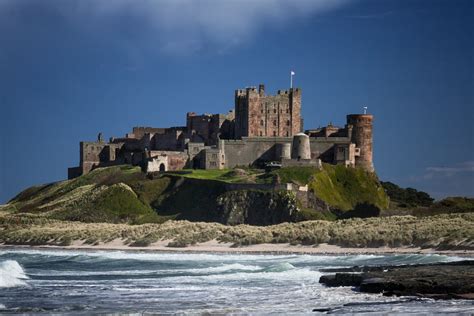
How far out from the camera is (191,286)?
3619cm

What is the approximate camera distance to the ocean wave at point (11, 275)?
37.0m

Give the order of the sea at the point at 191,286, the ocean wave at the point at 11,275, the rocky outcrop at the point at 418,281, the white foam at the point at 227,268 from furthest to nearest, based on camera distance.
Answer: the white foam at the point at 227,268 → the ocean wave at the point at 11,275 → the rocky outcrop at the point at 418,281 → the sea at the point at 191,286

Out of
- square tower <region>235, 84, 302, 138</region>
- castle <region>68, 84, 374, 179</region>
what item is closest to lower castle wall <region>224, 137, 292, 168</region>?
castle <region>68, 84, 374, 179</region>

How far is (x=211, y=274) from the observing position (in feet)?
136

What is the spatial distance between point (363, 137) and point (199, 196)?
50.4 feet

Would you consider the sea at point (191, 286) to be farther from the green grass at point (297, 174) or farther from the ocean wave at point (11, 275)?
the green grass at point (297, 174)

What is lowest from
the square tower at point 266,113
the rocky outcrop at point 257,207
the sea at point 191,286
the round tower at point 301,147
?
the sea at point 191,286

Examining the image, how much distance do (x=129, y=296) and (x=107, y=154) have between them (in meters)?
55.1

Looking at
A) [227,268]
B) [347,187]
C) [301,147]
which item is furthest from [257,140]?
[227,268]

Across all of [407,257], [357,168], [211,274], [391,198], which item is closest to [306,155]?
[357,168]

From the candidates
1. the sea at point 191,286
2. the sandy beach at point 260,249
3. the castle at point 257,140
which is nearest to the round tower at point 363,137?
the castle at point 257,140

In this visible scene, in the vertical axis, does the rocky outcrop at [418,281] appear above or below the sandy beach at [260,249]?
below

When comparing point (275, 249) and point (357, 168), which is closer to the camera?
point (275, 249)

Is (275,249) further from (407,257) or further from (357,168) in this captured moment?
(357,168)
